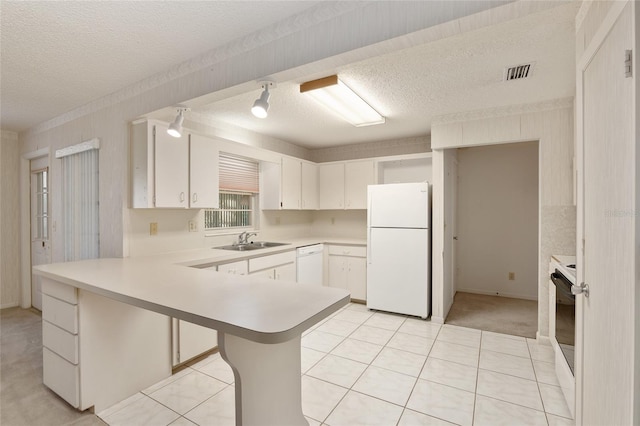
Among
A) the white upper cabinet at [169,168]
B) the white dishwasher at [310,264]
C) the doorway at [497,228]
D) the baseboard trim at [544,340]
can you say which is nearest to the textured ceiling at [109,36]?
the white upper cabinet at [169,168]

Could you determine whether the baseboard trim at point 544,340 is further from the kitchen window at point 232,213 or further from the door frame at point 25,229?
the door frame at point 25,229

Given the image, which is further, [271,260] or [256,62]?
[271,260]

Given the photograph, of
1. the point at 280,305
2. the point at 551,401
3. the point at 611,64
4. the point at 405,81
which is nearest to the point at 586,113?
the point at 611,64

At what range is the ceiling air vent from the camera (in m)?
2.20

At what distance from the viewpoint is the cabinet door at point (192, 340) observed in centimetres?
238

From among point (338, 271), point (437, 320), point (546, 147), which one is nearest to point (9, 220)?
point (338, 271)

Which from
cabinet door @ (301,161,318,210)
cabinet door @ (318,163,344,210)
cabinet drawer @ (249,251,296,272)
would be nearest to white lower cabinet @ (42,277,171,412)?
cabinet drawer @ (249,251,296,272)

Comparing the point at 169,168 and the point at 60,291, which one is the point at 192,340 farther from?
the point at 169,168

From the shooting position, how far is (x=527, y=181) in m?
4.35

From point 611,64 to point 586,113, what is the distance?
35cm

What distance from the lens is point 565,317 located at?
198cm

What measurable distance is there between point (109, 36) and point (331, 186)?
3.33 m

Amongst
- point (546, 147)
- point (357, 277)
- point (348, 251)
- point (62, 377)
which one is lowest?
point (62, 377)

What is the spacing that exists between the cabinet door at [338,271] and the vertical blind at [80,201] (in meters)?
2.76
